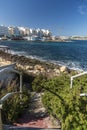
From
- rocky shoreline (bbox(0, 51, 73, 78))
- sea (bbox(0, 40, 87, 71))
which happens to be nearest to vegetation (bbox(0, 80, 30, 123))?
rocky shoreline (bbox(0, 51, 73, 78))

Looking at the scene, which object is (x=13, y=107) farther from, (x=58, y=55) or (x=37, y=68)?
(x=58, y=55)

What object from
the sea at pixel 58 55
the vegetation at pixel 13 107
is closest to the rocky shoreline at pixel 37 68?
the vegetation at pixel 13 107

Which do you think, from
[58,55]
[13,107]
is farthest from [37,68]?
[58,55]

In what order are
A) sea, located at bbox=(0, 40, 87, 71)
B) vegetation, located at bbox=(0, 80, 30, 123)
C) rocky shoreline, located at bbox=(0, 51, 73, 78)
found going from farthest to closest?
sea, located at bbox=(0, 40, 87, 71) < rocky shoreline, located at bbox=(0, 51, 73, 78) < vegetation, located at bbox=(0, 80, 30, 123)

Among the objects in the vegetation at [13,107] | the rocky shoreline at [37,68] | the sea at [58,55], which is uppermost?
the vegetation at [13,107]

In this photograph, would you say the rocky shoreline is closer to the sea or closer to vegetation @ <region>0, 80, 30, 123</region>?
vegetation @ <region>0, 80, 30, 123</region>

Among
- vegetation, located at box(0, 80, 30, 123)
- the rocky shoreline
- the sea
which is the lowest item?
the sea

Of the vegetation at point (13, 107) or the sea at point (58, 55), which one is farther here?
the sea at point (58, 55)

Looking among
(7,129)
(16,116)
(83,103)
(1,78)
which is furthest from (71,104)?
(1,78)

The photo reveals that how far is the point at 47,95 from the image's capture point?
8.68m

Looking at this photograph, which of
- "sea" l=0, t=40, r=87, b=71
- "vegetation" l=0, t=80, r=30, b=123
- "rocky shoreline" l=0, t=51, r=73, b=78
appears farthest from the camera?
"sea" l=0, t=40, r=87, b=71

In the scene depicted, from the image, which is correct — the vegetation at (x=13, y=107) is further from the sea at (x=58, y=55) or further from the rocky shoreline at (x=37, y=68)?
the sea at (x=58, y=55)

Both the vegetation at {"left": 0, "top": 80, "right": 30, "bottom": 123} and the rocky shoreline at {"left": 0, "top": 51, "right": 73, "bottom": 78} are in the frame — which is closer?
the vegetation at {"left": 0, "top": 80, "right": 30, "bottom": 123}

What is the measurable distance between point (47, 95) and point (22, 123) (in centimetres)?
116
